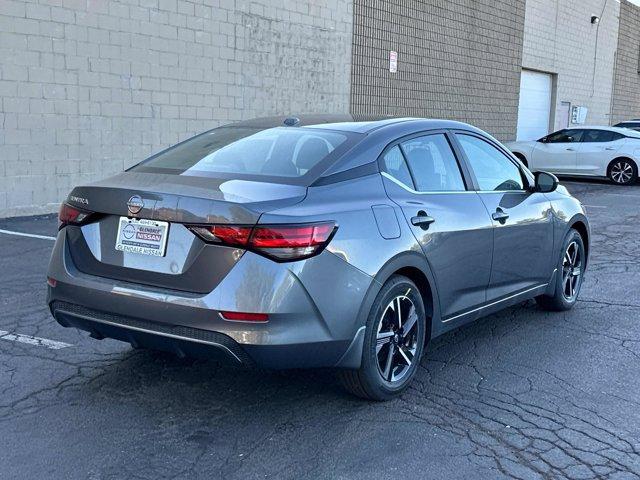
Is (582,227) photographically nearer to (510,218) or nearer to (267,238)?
(510,218)

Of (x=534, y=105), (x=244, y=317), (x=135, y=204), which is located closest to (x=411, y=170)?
(x=244, y=317)

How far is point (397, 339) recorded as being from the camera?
446 centimetres

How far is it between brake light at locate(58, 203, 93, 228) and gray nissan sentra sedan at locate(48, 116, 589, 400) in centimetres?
1

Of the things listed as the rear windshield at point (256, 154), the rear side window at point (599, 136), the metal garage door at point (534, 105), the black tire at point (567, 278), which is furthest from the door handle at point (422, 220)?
the metal garage door at point (534, 105)

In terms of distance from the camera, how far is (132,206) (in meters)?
3.92

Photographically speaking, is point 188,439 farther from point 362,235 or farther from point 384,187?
point 384,187

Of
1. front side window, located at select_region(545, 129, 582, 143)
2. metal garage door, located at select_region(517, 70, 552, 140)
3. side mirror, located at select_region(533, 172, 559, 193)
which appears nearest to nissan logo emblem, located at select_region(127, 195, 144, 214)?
side mirror, located at select_region(533, 172, 559, 193)

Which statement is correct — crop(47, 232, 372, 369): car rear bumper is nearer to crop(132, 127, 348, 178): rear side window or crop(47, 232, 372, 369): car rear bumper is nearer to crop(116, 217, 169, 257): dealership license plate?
crop(116, 217, 169, 257): dealership license plate

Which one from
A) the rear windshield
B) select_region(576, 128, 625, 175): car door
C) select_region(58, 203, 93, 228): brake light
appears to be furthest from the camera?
select_region(576, 128, 625, 175): car door

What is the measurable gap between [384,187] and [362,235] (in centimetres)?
50

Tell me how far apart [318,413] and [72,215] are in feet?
5.80

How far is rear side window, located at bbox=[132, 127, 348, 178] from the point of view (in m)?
4.34

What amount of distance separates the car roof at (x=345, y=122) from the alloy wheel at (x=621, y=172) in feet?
49.9

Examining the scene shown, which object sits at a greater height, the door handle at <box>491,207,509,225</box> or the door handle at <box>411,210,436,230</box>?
the door handle at <box>411,210,436,230</box>
